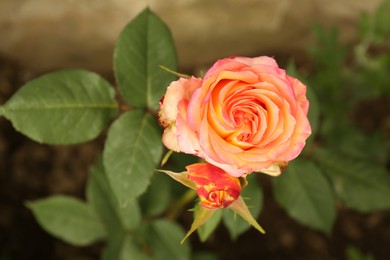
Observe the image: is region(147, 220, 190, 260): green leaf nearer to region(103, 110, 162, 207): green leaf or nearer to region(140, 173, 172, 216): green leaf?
region(140, 173, 172, 216): green leaf

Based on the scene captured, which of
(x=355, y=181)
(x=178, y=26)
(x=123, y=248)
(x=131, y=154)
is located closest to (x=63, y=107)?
(x=131, y=154)

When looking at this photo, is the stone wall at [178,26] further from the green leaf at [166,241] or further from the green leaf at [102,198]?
the green leaf at [166,241]

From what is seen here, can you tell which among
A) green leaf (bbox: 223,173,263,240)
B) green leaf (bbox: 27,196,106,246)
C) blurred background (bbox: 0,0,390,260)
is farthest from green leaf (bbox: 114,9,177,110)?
blurred background (bbox: 0,0,390,260)

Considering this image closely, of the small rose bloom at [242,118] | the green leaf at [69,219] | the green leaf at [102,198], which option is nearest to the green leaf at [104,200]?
the green leaf at [102,198]

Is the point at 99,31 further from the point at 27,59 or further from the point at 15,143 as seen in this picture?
the point at 15,143

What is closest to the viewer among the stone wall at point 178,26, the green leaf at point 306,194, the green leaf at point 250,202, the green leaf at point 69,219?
the green leaf at point 250,202

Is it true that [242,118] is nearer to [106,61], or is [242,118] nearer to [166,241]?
[166,241]
